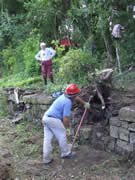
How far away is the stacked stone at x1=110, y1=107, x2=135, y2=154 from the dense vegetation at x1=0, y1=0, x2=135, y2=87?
1.93 meters

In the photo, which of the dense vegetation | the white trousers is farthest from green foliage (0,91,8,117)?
the white trousers

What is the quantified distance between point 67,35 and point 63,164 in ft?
30.7

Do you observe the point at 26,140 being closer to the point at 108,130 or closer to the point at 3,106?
the point at 108,130

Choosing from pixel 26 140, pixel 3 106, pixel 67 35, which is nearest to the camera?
pixel 26 140

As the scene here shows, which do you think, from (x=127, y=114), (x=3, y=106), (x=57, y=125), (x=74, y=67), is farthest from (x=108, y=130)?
(x=3, y=106)

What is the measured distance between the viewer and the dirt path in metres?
4.41

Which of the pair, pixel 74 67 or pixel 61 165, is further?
pixel 74 67

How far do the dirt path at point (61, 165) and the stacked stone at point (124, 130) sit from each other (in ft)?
0.84

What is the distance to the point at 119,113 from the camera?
16.3ft

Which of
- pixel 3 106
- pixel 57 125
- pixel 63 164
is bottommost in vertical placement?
pixel 3 106

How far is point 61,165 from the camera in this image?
5.01 meters

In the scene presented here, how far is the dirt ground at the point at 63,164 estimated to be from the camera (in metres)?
4.42

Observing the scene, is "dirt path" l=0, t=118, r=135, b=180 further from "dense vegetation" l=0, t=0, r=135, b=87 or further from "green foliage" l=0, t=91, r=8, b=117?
"green foliage" l=0, t=91, r=8, b=117

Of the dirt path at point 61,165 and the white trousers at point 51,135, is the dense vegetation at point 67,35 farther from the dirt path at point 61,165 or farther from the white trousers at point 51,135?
the dirt path at point 61,165
